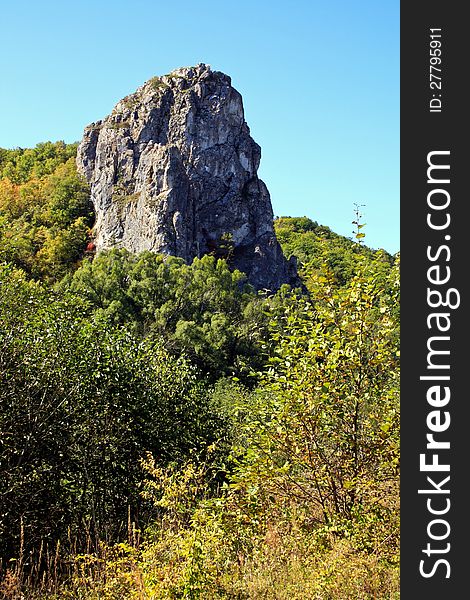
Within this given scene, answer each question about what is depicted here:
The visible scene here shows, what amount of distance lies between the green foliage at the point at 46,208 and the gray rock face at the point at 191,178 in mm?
2767

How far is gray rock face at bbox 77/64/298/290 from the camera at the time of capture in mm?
63031

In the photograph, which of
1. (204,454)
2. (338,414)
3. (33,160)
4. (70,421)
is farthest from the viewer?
(33,160)

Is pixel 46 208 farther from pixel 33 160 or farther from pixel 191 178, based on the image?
pixel 33 160

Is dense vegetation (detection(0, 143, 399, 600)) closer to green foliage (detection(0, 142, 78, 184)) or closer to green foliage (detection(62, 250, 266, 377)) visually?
green foliage (detection(62, 250, 266, 377))

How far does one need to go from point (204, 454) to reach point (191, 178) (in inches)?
2184

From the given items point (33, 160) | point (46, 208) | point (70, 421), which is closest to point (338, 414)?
point (70, 421)

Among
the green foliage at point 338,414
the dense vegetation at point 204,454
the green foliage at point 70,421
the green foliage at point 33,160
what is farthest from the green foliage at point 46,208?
the green foliage at point 338,414

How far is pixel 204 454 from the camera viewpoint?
12891 mm

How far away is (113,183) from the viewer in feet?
227

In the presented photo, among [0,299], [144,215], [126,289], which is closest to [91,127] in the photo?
[144,215]

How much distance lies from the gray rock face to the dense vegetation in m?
50.2

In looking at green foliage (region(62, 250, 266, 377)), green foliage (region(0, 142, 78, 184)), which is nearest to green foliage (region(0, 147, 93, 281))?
green foliage (region(0, 142, 78, 184))

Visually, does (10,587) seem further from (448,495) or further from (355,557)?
(448,495)

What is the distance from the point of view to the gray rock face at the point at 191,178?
63.0m
